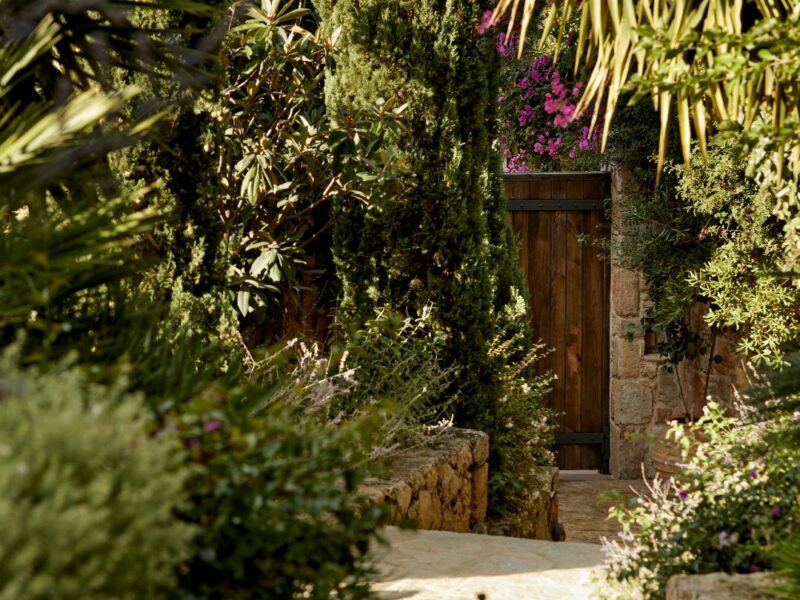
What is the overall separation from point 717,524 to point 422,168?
96.7 inches

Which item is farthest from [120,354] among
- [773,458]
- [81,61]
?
[81,61]

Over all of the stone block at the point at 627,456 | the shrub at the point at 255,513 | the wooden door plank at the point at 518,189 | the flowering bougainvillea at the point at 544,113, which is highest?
the flowering bougainvillea at the point at 544,113

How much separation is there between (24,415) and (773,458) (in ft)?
7.63

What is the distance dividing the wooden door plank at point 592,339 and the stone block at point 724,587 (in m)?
4.96

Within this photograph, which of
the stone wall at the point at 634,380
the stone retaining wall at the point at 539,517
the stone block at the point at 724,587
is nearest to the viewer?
the stone block at the point at 724,587

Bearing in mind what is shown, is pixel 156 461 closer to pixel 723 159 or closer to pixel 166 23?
pixel 166 23

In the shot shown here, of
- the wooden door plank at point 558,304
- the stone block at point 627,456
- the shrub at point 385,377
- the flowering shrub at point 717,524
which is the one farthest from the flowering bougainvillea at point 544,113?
the flowering shrub at point 717,524

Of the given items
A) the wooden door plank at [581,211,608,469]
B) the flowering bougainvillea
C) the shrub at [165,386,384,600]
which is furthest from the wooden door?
the shrub at [165,386,384,600]

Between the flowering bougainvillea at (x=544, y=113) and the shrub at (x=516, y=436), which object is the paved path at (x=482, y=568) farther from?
the flowering bougainvillea at (x=544, y=113)

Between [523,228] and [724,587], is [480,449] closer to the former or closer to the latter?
[724,587]

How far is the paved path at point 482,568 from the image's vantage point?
3.22 meters

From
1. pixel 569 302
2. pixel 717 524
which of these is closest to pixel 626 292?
pixel 569 302

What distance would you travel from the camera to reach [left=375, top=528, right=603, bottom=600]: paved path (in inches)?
127

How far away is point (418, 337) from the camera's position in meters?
4.96
